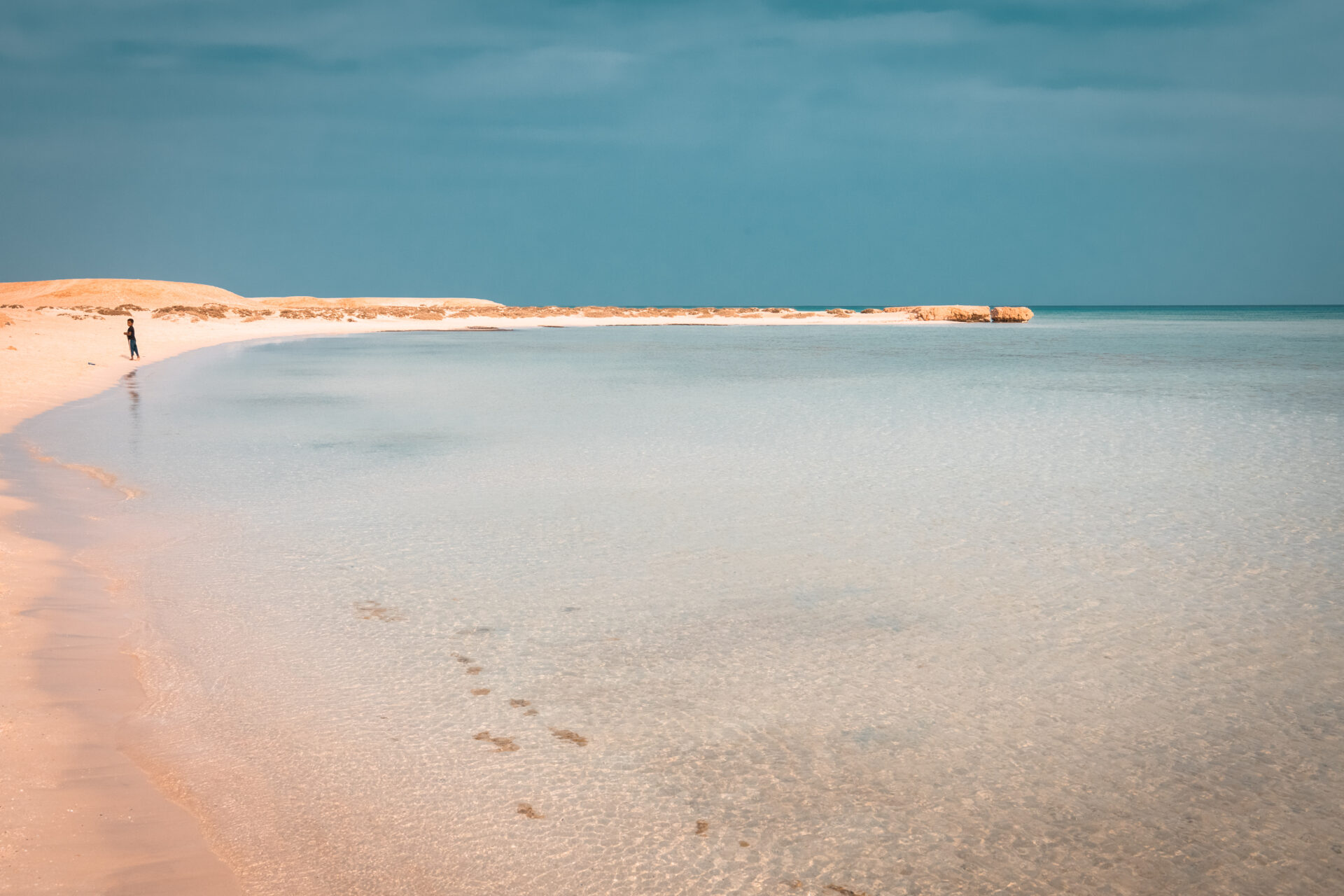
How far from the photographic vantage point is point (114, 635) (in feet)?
17.8

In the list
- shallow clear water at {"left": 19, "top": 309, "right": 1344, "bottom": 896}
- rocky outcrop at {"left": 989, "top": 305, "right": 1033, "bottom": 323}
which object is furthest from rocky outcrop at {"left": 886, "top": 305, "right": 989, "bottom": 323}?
shallow clear water at {"left": 19, "top": 309, "right": 1344, "bottom": 896}

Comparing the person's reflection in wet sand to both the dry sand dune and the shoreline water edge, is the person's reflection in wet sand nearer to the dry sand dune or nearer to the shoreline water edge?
the shoreline water edge

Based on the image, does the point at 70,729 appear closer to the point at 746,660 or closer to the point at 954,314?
the point at 746,660

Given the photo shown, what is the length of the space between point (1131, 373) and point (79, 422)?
77.4 ft

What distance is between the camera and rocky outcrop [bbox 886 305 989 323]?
237ft

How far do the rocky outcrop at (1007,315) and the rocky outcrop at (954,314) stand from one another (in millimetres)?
616

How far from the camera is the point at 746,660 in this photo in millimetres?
5180

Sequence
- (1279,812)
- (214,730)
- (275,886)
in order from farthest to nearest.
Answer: (214,730) < (1279,812) < (275,886)

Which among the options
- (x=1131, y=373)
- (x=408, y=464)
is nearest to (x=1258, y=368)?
(x=1131, y=373)

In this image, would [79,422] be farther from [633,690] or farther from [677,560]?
[633,690]

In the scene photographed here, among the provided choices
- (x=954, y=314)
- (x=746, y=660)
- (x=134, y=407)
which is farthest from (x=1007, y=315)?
(x=746, y=660)

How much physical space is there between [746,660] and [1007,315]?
73.7m

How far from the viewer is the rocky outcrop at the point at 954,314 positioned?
72.3 meters

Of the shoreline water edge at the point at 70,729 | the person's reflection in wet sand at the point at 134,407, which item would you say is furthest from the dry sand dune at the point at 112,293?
the shoreline water edge at the point at 70,729
